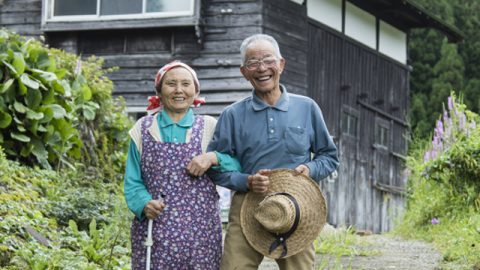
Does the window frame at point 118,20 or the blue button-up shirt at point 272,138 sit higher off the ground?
the window frame at point 118,20

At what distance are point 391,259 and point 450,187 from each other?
2.21 metres

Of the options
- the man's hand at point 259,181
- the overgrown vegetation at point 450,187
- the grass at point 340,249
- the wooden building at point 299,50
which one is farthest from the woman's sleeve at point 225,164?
the wooden building at point 299,50

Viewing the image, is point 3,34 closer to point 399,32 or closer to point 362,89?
point 362,89

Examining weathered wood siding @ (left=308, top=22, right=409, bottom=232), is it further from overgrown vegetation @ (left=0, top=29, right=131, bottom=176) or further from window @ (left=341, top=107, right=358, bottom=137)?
overgrown vegetation @ (left=0, top=29, right=131, bottom=176)

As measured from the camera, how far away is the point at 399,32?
19.9 m

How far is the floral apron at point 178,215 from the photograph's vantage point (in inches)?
165

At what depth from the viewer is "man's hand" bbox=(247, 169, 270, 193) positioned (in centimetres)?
412

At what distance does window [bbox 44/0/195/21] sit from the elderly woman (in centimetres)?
966

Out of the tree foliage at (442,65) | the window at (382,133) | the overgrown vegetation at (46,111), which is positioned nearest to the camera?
the overgrown vegetation at (46,111)

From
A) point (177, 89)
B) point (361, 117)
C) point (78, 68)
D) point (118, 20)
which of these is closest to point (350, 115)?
point (361, 117)

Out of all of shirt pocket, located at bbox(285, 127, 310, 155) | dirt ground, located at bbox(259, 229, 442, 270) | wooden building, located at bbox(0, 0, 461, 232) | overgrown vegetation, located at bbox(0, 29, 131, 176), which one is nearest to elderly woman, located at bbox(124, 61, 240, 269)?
shirt pocket, located at bbox(285, 127, 310, 155)

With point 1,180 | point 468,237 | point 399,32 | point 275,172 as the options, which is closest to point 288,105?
point 275,172

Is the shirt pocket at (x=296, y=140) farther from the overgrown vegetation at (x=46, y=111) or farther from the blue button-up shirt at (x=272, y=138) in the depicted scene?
the overgrown vegetation at (x=46, y=111)

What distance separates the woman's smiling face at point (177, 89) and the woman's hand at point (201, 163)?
283 millimetres
